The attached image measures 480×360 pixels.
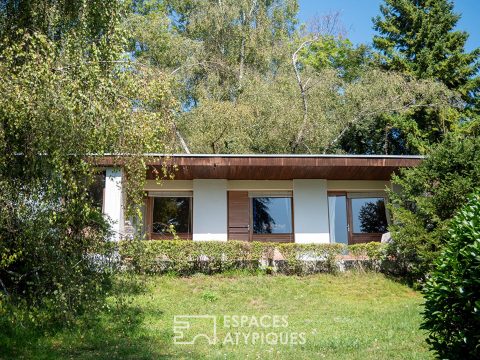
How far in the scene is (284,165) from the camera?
46.7 feet

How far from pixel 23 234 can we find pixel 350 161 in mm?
10567

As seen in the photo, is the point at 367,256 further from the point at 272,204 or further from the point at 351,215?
the point at 272,204

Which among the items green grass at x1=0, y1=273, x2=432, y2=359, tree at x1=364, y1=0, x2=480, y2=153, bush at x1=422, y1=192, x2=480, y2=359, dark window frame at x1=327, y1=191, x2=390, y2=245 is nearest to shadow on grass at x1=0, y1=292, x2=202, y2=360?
green grass at x1=0, y1=273, x2=432, y2=359

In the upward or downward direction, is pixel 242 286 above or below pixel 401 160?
below

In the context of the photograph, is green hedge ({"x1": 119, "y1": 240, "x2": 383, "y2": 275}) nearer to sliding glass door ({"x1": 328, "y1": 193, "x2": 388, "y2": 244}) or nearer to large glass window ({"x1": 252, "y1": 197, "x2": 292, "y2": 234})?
sliding glass door ({"x1": 328, "y1": 193, "x2": 388, "y2": 244})

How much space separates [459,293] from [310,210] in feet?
37.9

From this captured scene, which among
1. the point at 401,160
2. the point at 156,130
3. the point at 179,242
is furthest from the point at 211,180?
the point at 156,130

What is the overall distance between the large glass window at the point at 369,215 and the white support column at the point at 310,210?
60.8 inches

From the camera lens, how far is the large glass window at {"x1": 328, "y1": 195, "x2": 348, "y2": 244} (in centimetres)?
1650

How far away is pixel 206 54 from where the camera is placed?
2642cm

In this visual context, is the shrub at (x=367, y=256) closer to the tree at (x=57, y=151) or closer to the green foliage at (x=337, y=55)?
the tree at (x=57, y=151)

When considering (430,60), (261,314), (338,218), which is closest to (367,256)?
(338,218)

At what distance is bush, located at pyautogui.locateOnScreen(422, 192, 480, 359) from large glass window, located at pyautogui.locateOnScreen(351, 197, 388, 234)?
1198cm

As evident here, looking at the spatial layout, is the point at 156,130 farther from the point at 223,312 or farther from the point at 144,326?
the point at 223,312
